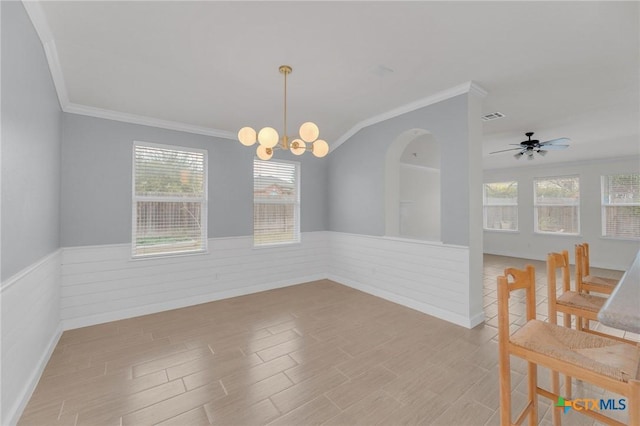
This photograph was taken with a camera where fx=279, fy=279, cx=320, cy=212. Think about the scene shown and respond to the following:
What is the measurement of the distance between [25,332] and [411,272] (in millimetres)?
3997

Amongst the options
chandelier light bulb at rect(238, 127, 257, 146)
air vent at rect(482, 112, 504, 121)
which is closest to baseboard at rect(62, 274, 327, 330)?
chandelier light bulb at rect(238, 127, 257, 146)

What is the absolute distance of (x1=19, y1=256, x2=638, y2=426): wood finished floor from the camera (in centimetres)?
194

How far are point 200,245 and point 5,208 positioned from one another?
269 cm

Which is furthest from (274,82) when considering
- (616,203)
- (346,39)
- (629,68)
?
(616,203)

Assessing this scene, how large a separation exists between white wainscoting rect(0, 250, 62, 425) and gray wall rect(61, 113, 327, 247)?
27.3 inches

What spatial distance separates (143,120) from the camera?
12.4ft

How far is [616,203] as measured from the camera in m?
6.45

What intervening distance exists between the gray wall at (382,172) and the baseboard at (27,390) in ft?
13.5

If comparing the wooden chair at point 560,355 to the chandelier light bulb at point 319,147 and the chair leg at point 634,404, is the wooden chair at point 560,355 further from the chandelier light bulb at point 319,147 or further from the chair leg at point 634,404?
the chandelier light bulb at point 319,147

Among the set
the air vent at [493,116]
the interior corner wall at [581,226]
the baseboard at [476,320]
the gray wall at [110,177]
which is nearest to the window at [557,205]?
the interior corner wall at [581,226]

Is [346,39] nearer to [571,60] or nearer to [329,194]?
[571,60]

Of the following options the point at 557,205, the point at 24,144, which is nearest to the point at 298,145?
the point at 24,144

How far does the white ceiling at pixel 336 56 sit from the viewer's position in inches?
86.5

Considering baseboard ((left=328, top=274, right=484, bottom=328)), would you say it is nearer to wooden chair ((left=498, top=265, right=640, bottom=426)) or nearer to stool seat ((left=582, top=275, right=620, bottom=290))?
stool seat ((left=582, top=275, right=620, bottom=290))
